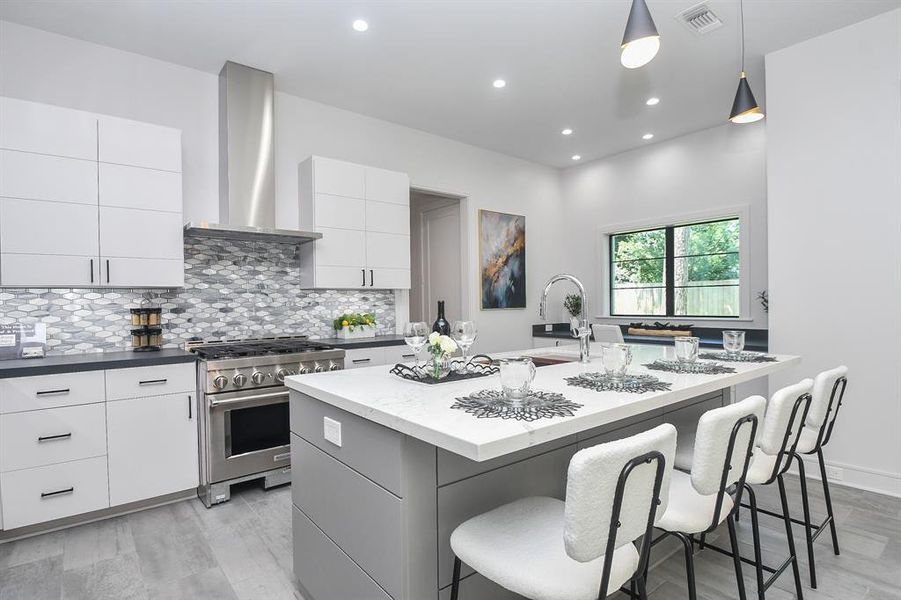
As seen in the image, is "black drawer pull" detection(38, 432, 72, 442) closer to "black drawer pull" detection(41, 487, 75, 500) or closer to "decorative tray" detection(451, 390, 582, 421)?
"black drawer pull" detection(41, 487, 75, 500)

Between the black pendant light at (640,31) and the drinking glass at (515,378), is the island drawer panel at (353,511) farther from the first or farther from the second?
the black pendant light at (640,31)

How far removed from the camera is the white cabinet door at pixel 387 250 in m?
4.16

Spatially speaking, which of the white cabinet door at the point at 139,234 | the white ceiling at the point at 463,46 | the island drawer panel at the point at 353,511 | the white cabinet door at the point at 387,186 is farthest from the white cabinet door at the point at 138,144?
the island drawer panel at the point at 353,511

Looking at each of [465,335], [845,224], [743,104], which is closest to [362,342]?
[465,335]

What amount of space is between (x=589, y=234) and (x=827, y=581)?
4503mm

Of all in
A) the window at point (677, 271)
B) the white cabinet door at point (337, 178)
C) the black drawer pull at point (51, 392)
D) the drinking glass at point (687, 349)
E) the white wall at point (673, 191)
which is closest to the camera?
the drinking glass at point (687, 349)

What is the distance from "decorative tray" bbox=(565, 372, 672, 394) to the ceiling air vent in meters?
2.39

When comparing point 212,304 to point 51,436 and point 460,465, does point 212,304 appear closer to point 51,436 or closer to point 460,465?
point 51,436

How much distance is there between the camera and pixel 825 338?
3225mm

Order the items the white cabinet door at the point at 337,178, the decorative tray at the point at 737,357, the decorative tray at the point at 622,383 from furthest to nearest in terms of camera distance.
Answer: the white cabinet door at the point at 337,178 → the decorative tray at the point at 737,357 → the decorative tray at the point at 622,383

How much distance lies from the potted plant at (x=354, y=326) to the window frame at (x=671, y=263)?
3.17 meters

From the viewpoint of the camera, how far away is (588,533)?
1000 mm

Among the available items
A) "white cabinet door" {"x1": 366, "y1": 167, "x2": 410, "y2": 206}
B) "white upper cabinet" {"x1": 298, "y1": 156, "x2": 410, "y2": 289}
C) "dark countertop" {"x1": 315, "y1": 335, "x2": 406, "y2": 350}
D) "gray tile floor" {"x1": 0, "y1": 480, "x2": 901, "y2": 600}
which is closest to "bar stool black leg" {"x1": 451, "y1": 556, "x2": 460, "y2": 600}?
"gray tile floor" {"x1": 0, "y1": 480, "x2": 901, "y2": 600}

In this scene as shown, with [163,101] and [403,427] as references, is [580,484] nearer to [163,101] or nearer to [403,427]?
[403,427]
